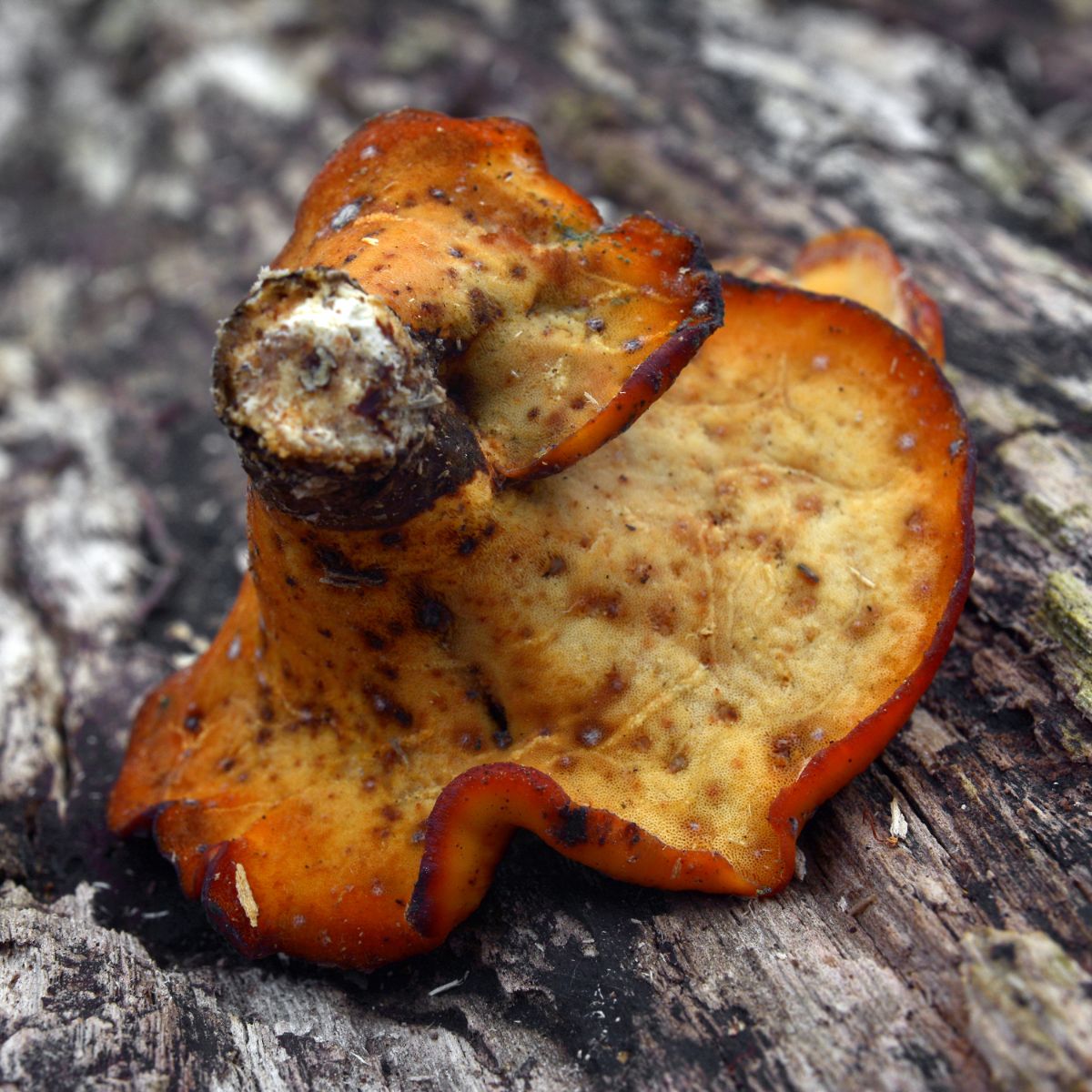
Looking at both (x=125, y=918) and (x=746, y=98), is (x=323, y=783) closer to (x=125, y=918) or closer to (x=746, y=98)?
(x=125, y=918)

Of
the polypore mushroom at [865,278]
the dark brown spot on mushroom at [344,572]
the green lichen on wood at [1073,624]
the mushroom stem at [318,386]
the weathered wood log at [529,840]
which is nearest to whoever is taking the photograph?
the mushroom stem at [318,386]

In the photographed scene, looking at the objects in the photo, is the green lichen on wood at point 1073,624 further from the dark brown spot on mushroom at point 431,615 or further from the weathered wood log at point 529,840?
the dark brown spot on mushroom at point 431,615

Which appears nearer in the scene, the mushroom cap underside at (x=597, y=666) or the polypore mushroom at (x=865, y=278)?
the mushroom cap underside at (x=597, y=666)

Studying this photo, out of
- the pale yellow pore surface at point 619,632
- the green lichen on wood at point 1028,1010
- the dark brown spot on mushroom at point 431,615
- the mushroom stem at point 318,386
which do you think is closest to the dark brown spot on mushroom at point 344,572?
the pale yellow pore surface at point 619,632

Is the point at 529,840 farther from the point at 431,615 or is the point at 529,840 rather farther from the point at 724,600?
the point at 724,600

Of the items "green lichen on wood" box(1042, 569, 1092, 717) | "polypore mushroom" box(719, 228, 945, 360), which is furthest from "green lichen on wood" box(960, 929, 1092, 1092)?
"polypore mushroom" box(719, 228, 945, 360)

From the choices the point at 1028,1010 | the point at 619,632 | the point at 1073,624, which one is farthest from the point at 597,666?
the point at 1073,624

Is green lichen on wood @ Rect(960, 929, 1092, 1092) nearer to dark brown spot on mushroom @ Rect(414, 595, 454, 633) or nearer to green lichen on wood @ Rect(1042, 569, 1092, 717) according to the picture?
green lichen on wood @ Rect(1042, 569, 1092, 717)

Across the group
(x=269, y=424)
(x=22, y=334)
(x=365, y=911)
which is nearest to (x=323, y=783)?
(x=365, y=911)
